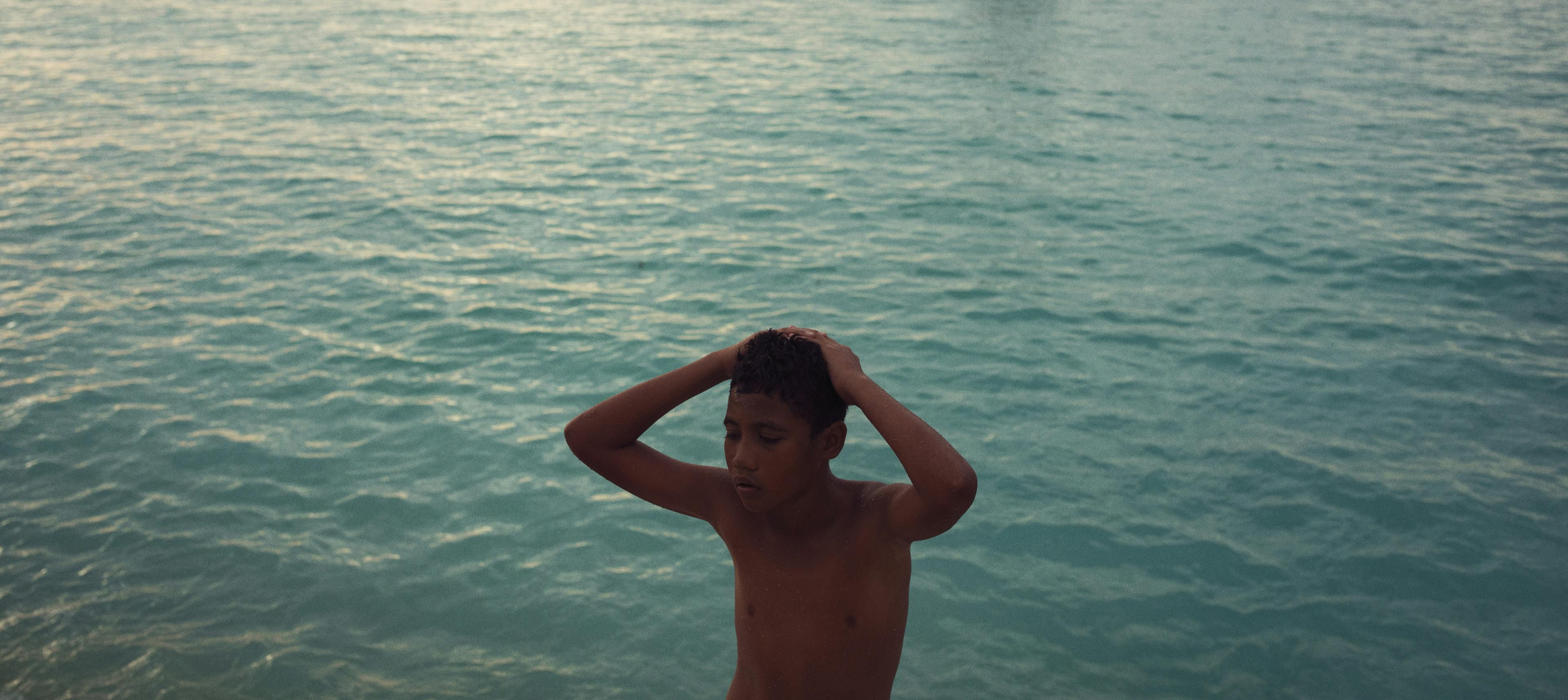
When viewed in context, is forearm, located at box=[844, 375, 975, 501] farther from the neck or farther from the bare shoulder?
the neck

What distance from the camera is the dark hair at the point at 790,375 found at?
8.03 ft

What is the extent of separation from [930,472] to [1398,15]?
26.6m

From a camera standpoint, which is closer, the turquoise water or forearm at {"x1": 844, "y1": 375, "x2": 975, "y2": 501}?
forearm at {"x1": 844, "y1": 375, "x2": 975, "y2": 501}

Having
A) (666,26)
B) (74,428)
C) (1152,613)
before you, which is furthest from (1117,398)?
(666,26)

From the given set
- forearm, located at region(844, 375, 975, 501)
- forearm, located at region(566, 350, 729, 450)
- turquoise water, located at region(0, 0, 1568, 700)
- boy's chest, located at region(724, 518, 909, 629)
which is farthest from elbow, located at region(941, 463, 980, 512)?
turquoise water, located at region(0, 0, 1568, 700)

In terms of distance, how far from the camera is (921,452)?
7.71 feet

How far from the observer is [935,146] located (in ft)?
47.6

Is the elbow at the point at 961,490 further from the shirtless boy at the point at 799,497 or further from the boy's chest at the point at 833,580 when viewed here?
the boy's chest at the point at 833,580

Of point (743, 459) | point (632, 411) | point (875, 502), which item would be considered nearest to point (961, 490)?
point (875, 502)

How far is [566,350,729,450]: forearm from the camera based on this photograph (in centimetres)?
264

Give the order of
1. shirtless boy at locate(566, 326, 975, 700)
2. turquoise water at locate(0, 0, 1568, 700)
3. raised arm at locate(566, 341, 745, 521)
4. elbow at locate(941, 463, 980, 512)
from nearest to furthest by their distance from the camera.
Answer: elbow at locate(941, 463, 980, 512) < shirtless boy at locate(566, 326, 975, 700) < raised arm at locate(566, 341, 745, 521) < turquoise water at locate(0, 0, 1568, 700)

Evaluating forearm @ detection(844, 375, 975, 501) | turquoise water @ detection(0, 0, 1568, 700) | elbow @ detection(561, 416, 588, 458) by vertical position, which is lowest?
turquoise water @ detection(0, 0, 1568, 700)

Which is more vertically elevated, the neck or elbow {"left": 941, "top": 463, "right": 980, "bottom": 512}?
elbow {"left": 941, "top": 463, "right": 980, "bottom": 512}

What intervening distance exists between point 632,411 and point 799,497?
460mm
